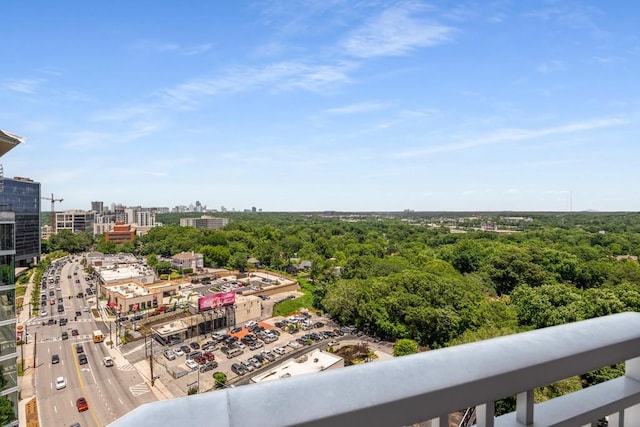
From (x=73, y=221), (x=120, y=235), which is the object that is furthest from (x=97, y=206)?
(x=120, y=235)

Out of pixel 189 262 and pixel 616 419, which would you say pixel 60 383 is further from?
pixel 189 262

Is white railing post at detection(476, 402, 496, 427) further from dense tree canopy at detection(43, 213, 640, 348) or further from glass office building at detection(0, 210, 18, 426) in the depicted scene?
dense tree canopy at detection(43, 213, 640, 348)

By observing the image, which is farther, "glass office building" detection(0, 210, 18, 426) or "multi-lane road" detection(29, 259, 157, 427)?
"multi-lane road" detection(29, 259, 157, 427)

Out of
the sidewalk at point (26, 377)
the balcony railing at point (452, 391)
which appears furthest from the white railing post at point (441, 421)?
the sidewalk at point (26, 377)

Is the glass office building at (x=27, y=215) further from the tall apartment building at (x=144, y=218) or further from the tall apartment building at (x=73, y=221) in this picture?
the tall apartment building at (x=144, y=218)

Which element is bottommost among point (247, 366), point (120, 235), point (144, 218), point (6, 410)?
point (247, 366)

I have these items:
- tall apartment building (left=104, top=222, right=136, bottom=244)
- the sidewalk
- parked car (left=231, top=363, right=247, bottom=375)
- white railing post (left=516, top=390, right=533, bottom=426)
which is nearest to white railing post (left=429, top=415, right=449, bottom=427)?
white railing post (left=516, top=390, right=533, bottom=426)

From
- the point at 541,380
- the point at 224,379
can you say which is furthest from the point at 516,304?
the point at 541,380

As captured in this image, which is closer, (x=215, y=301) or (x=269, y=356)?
(x=269, y=356)
